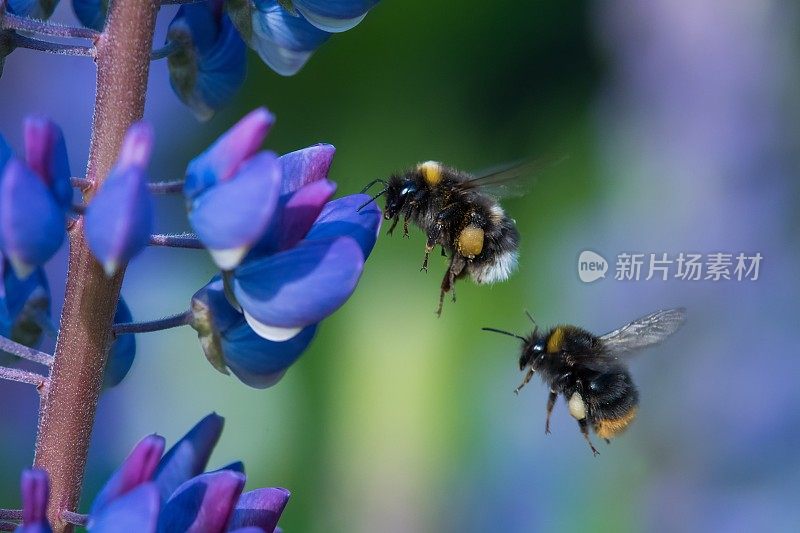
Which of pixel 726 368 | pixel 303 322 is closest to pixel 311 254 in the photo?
pixel 303 322

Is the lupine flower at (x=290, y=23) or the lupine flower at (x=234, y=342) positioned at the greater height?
the lupine flower at (x=290, y=23)

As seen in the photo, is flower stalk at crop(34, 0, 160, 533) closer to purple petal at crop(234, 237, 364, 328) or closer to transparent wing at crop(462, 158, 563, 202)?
purple petal at crop(234, 237, 364, 328)

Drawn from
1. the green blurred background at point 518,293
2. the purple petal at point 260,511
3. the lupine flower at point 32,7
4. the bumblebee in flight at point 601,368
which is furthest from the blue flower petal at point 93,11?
the green blurred background at point 518,293

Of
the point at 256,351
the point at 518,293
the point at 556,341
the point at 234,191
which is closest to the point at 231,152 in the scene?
the point at 234,191

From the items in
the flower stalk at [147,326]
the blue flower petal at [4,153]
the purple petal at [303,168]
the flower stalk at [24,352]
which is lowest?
the flower stalk at [24,352]

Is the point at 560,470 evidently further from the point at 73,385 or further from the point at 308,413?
the point at 73,385

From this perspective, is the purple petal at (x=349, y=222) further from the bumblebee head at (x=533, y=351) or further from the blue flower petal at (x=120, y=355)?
the bumblebee head at (x=533, y=351)

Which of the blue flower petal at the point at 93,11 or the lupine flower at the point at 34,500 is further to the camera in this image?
the blue flower petal at the point at 93,11

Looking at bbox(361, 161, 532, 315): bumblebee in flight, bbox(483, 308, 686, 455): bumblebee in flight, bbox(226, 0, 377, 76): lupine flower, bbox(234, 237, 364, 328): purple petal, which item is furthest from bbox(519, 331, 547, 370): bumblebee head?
bbox(234, 237, 364, 328): purple petal
